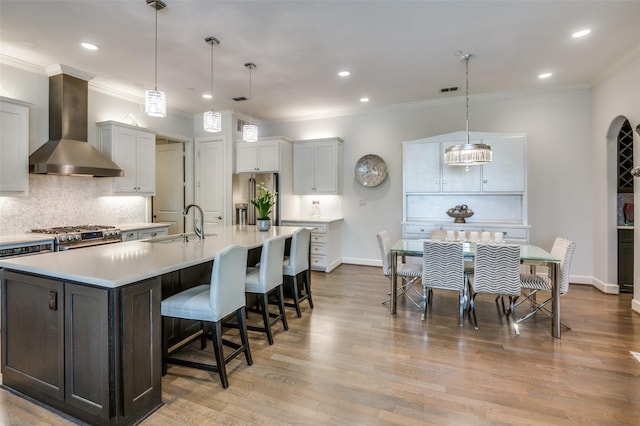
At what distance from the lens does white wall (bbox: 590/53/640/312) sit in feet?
12.5

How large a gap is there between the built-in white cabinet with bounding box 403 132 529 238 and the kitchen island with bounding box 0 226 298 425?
415cm

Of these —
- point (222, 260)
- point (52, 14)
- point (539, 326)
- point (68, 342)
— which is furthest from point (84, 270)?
point (539, 326)

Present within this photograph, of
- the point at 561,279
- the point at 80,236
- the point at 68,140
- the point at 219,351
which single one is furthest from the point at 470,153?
the point at 68,140

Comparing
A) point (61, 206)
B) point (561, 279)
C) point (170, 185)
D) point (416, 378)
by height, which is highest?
point (170, 185)

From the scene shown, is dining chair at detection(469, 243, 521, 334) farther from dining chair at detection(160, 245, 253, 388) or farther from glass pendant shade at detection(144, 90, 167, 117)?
glass pendant shade at detection(144, 90, 167, 117)

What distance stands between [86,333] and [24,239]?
2.42 meters

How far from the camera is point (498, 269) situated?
124 inches

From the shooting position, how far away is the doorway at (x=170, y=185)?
249 inches

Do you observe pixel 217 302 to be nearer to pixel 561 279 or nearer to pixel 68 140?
pixel 561 279

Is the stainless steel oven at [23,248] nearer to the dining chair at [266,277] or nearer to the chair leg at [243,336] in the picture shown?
the dining chair at [266,277]

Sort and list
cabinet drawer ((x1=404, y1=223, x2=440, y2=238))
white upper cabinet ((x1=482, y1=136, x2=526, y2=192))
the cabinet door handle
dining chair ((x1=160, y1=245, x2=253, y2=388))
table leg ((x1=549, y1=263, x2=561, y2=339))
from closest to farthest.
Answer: the cabinet door handle < dining chair ((x1=160, y1=245, x2=253, y2=388)) < table leg ((x1=549, y1=263, x2=561, y2=339)) < white upper cabinet ((x1=482, y1=136, x2=526, y2=192)) < cabinet drawer ((x1=404, y1=223, x2=440, y2=238))

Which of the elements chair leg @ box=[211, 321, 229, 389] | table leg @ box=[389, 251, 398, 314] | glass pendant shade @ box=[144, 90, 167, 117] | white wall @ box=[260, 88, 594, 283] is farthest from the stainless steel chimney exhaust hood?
white wall @ box=[260, 88, 594, 283]

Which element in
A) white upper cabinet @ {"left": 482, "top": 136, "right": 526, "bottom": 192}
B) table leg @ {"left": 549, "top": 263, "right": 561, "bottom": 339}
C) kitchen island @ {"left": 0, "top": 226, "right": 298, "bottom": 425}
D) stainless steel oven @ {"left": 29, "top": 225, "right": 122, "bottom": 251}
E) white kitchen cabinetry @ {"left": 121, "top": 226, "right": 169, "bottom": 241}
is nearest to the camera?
kitchen island @ {"left": 0, "top": 226, "right": 298, "bottom": 425}

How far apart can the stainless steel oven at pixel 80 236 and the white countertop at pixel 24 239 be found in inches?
2.8
